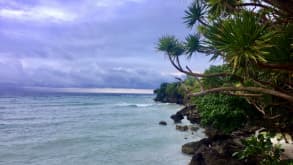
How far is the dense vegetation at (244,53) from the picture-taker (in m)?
4.35

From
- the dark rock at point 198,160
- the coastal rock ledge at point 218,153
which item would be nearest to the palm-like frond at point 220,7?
the coastal rock ledge at point 218,153

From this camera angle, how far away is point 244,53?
4289mm

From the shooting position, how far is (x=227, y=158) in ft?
36.8

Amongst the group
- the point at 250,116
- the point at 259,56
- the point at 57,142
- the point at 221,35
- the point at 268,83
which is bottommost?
the point at 57,142

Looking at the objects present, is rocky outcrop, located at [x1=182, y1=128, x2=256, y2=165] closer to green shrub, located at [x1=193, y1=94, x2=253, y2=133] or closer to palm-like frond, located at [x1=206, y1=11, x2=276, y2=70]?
green shrub, located at [x1=193, y1=94, x2=253, y2=133]

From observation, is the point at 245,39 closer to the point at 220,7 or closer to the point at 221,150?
the point at 220,7

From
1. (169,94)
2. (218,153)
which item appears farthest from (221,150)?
(169,94)

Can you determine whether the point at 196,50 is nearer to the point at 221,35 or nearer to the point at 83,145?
the point at 221,35

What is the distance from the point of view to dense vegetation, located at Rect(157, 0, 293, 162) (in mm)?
4352

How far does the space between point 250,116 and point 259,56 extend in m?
7.21

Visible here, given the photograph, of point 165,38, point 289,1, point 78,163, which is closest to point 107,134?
point 78,163

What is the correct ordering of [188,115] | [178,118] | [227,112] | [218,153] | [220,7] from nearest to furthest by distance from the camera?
[220,7], [227,112], [218,153], [188,115], [178,118]

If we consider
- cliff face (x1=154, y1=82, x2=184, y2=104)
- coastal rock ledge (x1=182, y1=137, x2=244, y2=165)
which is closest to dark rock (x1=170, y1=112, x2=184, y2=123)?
coastal rock ledge (x1=182, y1=137, x2=244, y2=165)

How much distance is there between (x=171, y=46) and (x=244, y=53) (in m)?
4.77
